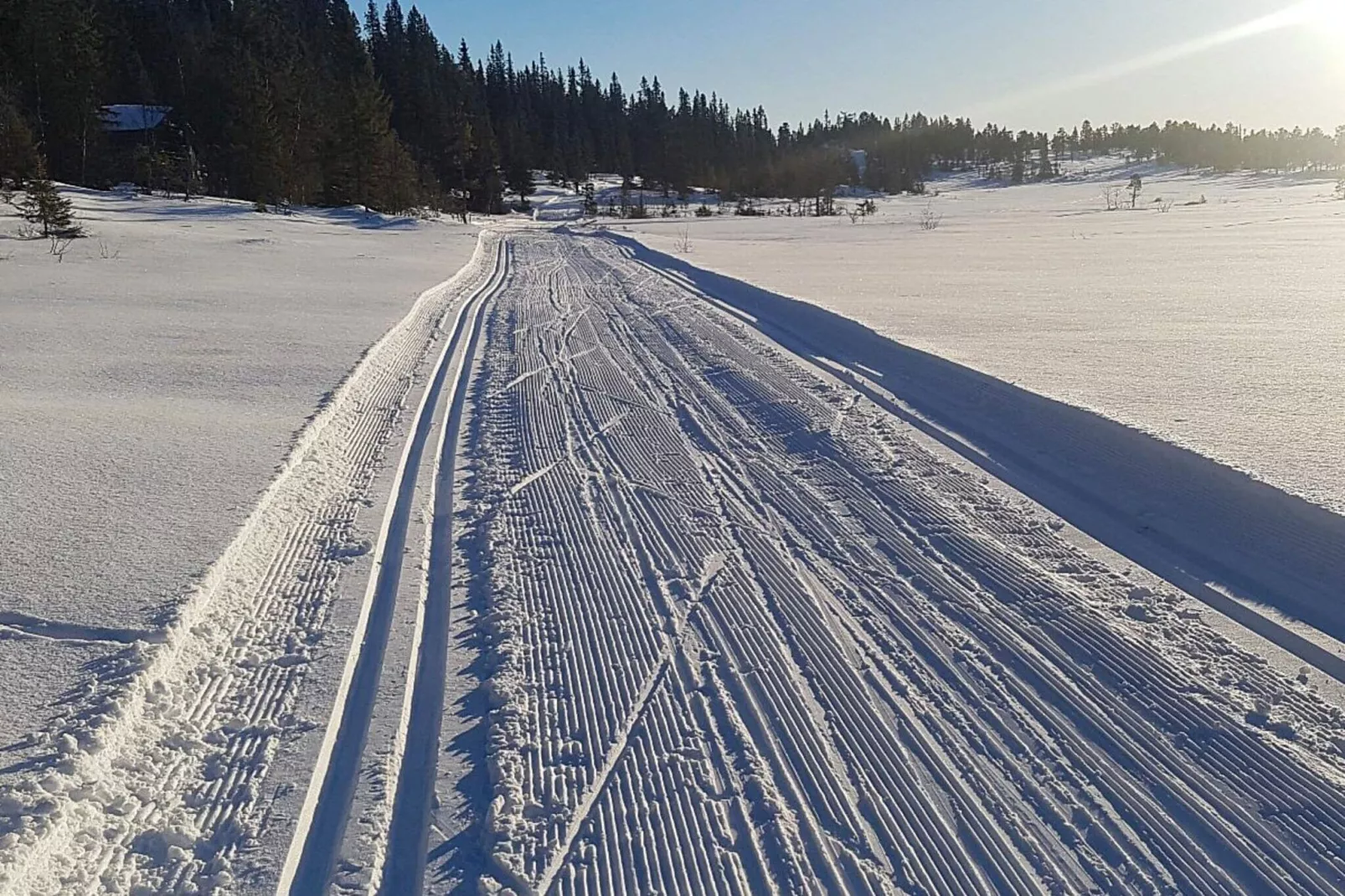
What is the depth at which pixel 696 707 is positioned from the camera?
10.6 ft

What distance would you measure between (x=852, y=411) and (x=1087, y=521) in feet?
8.24

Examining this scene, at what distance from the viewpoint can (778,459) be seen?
19.7ft

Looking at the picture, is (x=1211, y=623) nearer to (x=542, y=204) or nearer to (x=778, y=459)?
(x=778, y=459)

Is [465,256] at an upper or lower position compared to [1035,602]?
upper

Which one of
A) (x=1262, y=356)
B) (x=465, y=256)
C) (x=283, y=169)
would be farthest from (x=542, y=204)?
(x=1262, y=356)

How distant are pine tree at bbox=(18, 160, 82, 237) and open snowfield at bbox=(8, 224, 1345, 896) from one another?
16.2 m

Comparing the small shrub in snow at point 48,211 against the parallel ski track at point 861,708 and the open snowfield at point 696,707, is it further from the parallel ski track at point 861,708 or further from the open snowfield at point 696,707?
the parallel ski track at point 861,708

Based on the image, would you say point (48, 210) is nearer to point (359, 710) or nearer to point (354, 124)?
point (359, 710)

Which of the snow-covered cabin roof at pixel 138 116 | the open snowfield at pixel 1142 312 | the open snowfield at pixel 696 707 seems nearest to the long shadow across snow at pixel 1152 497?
the open snowfield at pixel 696 707

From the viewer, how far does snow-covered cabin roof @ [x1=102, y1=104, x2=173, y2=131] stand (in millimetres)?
51769

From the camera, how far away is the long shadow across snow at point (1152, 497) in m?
3.93

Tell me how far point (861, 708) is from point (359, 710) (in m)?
1.92

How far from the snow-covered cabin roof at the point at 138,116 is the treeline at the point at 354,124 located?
101 centimetres

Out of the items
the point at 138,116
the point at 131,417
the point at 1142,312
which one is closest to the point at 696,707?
the point at 131,417
